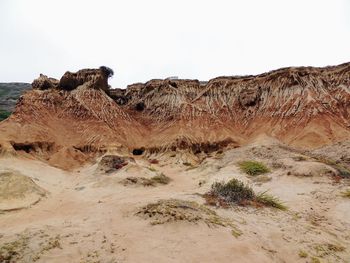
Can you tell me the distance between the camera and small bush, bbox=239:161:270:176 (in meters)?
23.4

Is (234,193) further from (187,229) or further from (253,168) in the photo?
(253,168)

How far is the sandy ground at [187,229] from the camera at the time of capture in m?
9.98

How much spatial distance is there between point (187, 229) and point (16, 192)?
9669 mm

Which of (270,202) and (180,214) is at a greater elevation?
(180,214)

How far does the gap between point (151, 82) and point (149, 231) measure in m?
42.0

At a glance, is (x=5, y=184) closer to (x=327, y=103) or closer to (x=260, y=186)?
(x=260, y=186)

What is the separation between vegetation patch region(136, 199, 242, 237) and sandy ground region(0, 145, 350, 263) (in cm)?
24

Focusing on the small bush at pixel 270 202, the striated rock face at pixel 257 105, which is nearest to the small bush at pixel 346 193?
the small bush at pixel 270 202

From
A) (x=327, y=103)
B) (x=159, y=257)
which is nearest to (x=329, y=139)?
(x=327, y=103)

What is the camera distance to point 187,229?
11.4 meters

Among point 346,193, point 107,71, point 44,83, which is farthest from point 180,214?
point 107,71

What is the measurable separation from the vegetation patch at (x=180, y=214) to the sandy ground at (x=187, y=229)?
24cm

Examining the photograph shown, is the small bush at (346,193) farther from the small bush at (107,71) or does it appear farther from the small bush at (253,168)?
the small bush at (107,71)

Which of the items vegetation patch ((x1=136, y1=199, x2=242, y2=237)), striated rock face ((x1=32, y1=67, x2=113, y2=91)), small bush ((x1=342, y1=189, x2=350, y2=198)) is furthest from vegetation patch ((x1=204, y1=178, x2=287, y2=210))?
striated rock face ((x1=32, y1=67, x2=113, y2=91))
